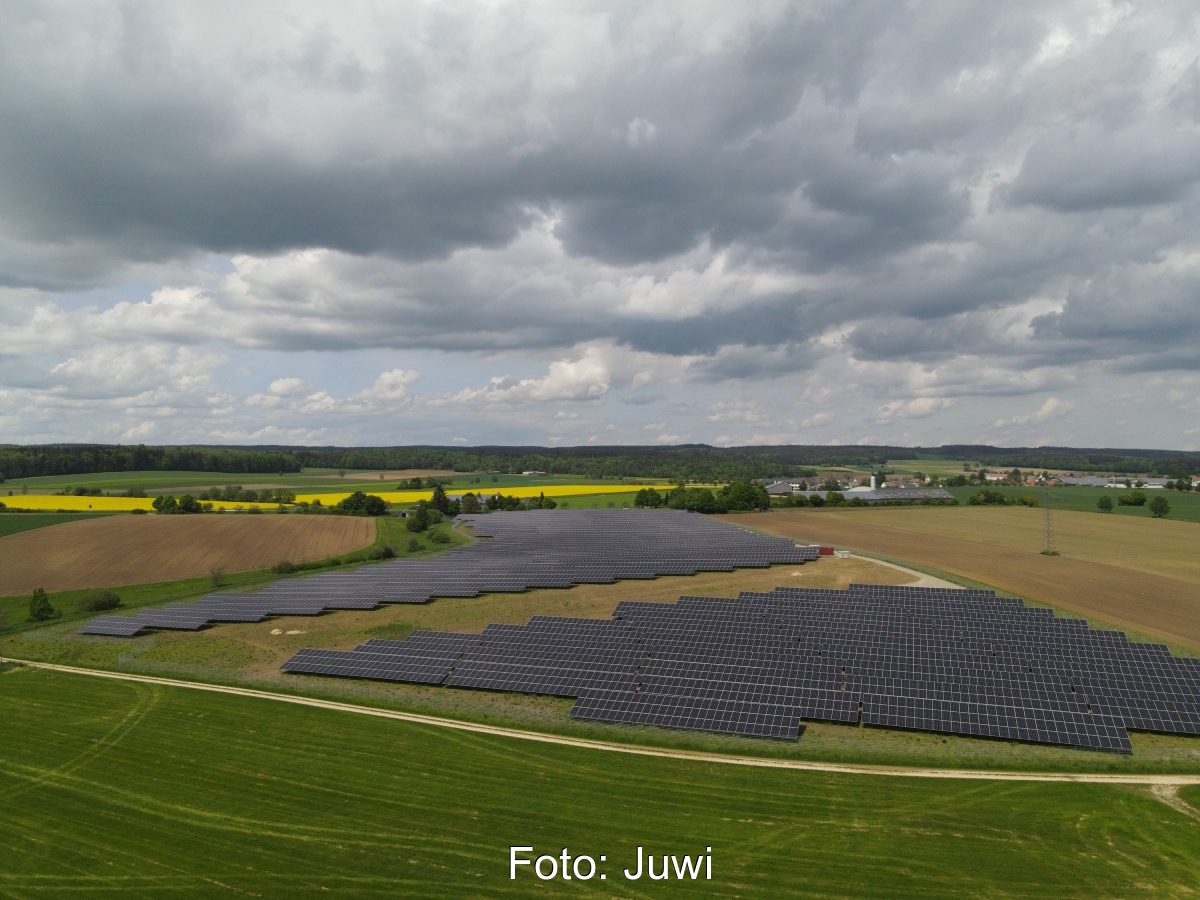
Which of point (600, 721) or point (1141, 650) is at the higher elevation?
point (1141, 650)

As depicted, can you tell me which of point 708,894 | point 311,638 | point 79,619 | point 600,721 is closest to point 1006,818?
point 708,894

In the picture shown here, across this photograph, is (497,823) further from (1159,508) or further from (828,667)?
(1159,508)

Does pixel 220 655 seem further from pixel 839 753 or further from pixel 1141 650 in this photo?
pixel 1141 650

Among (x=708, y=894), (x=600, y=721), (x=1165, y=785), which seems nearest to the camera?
(x=708, y=894)

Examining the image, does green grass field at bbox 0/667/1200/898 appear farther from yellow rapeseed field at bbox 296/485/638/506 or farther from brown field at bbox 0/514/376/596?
yellow rapeseed field at bbox 296/485/638/506

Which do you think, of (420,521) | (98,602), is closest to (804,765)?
(98,602)

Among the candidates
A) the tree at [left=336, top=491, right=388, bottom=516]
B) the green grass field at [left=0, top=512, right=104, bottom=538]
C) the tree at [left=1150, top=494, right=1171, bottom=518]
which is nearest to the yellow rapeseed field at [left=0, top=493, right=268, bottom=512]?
the green grass field at [left=0, top=512, right=104, bottom=538]
